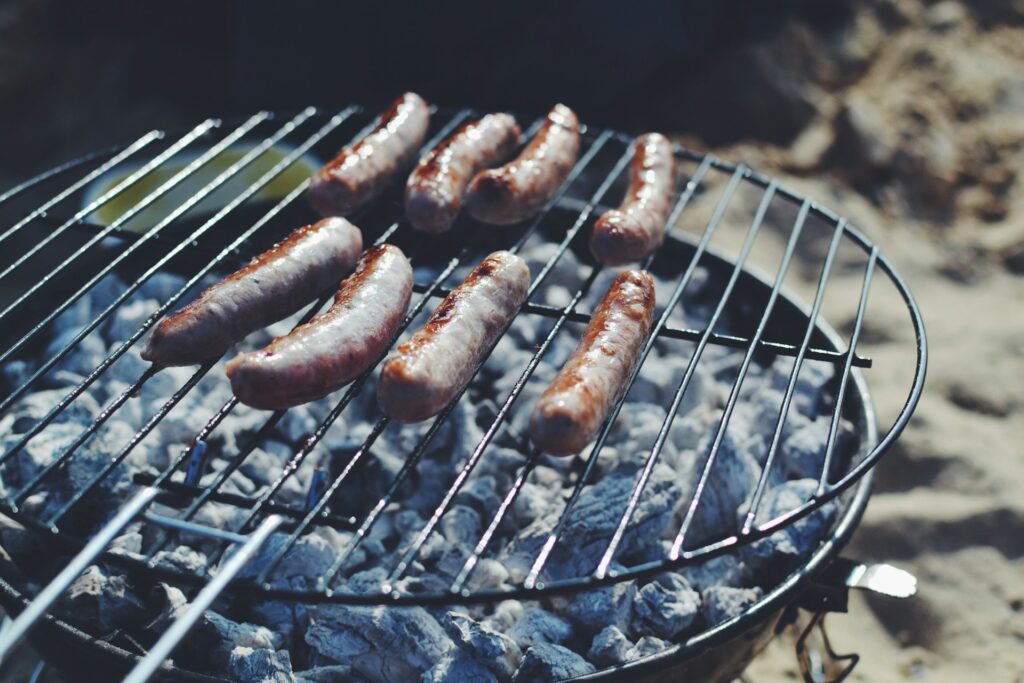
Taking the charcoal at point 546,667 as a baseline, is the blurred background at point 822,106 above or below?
above

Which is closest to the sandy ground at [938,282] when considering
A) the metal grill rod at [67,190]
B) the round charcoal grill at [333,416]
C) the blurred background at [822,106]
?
the blurred background at [822,106]

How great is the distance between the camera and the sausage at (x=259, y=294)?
2.37 metres

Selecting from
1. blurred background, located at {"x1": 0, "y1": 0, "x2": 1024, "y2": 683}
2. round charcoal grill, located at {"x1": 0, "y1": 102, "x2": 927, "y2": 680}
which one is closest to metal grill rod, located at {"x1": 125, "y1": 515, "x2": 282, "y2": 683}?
round charcoal grill, located at {"x1": 0, "y1": 102, "x2": 927, "y2": 680}

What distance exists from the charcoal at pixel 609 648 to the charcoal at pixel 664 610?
0.37 ft

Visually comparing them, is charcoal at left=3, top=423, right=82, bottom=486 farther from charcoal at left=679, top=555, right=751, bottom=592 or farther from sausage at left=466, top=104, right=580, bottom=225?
charcoal at left=679, top=555, right=751, bottom=592

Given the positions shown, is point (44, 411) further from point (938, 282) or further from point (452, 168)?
point (938, 282)

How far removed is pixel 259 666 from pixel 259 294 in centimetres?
100

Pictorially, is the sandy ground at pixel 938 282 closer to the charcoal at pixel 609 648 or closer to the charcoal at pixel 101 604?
the charcoal at pixel 609 648

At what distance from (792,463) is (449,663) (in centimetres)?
132

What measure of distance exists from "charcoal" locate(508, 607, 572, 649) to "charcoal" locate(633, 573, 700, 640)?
20 cm

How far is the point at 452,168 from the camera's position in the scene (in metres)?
3.11

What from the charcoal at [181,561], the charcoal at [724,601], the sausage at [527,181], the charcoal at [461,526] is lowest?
the charcoal at [181,561]

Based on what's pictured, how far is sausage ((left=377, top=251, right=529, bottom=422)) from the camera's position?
7.07 ft

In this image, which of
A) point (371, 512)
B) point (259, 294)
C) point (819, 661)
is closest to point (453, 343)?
point (371, 512)
